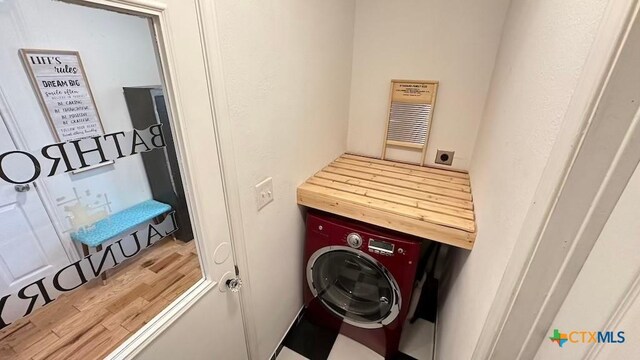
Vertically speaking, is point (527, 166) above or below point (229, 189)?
above

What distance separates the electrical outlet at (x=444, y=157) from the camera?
1.71m

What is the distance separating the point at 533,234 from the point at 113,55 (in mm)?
1036

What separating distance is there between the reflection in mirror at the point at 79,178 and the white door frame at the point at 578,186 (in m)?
0.91

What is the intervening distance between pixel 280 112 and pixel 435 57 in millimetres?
1099

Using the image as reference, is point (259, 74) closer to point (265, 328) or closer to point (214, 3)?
point (214, 3)

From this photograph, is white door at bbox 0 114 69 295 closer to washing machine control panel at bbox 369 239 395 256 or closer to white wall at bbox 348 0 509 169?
washing machine control panel at bbox 369 239 395 256

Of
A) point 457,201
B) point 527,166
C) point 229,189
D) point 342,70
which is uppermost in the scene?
point 342,70

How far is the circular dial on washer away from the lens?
1310 millimetres

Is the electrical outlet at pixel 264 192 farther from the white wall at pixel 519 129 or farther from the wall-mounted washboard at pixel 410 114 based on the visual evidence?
the wall-mounted washboard at pixel 410 114

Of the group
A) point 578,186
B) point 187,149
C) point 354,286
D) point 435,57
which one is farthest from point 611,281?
point 435,57

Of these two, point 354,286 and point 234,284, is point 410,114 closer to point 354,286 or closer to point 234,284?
point 354,286

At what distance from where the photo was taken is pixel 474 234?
1.06 m

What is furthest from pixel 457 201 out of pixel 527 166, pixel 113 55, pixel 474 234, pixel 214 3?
pixel 113 55

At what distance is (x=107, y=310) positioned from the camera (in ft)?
2.27
